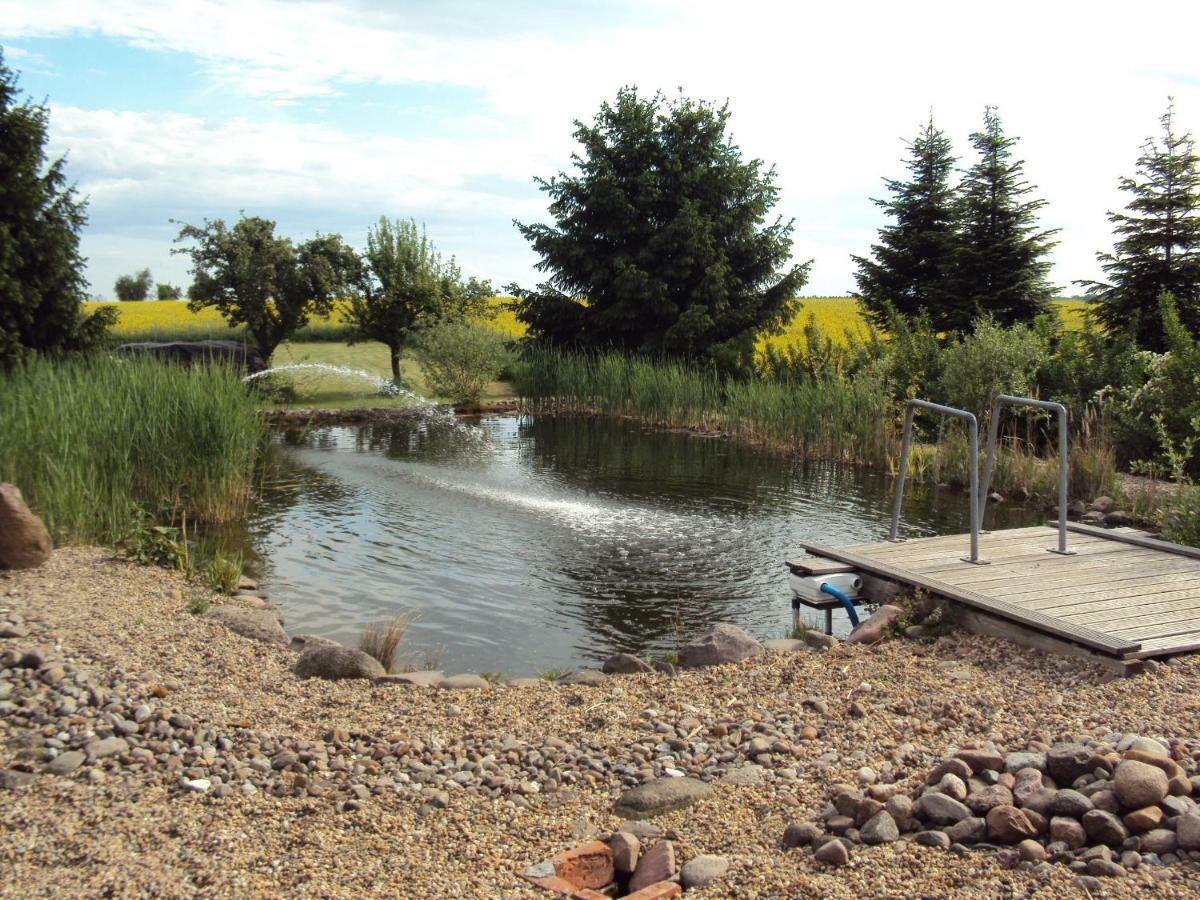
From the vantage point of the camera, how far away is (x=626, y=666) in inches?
237

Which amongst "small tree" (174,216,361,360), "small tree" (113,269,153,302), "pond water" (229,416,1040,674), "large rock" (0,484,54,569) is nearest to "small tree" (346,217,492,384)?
"small tree" (174,216,361,360)

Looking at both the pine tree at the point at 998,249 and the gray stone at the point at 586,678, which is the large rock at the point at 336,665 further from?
the pine tree at the point at 998,249

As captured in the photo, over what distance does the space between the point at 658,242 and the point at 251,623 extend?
21666 mm

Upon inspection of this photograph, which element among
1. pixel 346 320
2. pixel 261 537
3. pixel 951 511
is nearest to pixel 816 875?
pixel 261 537

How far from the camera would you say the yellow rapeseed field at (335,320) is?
3077cm

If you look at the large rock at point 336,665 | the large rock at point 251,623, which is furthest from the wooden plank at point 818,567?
the large rock at point 251,623

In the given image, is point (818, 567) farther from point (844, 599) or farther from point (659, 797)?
point (659, 797)

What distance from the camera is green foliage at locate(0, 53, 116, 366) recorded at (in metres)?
13.3

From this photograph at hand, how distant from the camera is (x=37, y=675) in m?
5.01

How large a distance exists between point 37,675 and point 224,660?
37.1 inches

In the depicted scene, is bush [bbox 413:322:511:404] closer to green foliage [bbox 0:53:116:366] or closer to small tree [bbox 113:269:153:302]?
green foliage [bbox 0:53:116:366]

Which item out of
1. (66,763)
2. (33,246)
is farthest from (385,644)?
(33,246)

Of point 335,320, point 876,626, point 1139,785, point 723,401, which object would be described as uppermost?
point 335,320

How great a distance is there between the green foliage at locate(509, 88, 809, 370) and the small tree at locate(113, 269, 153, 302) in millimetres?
41484
